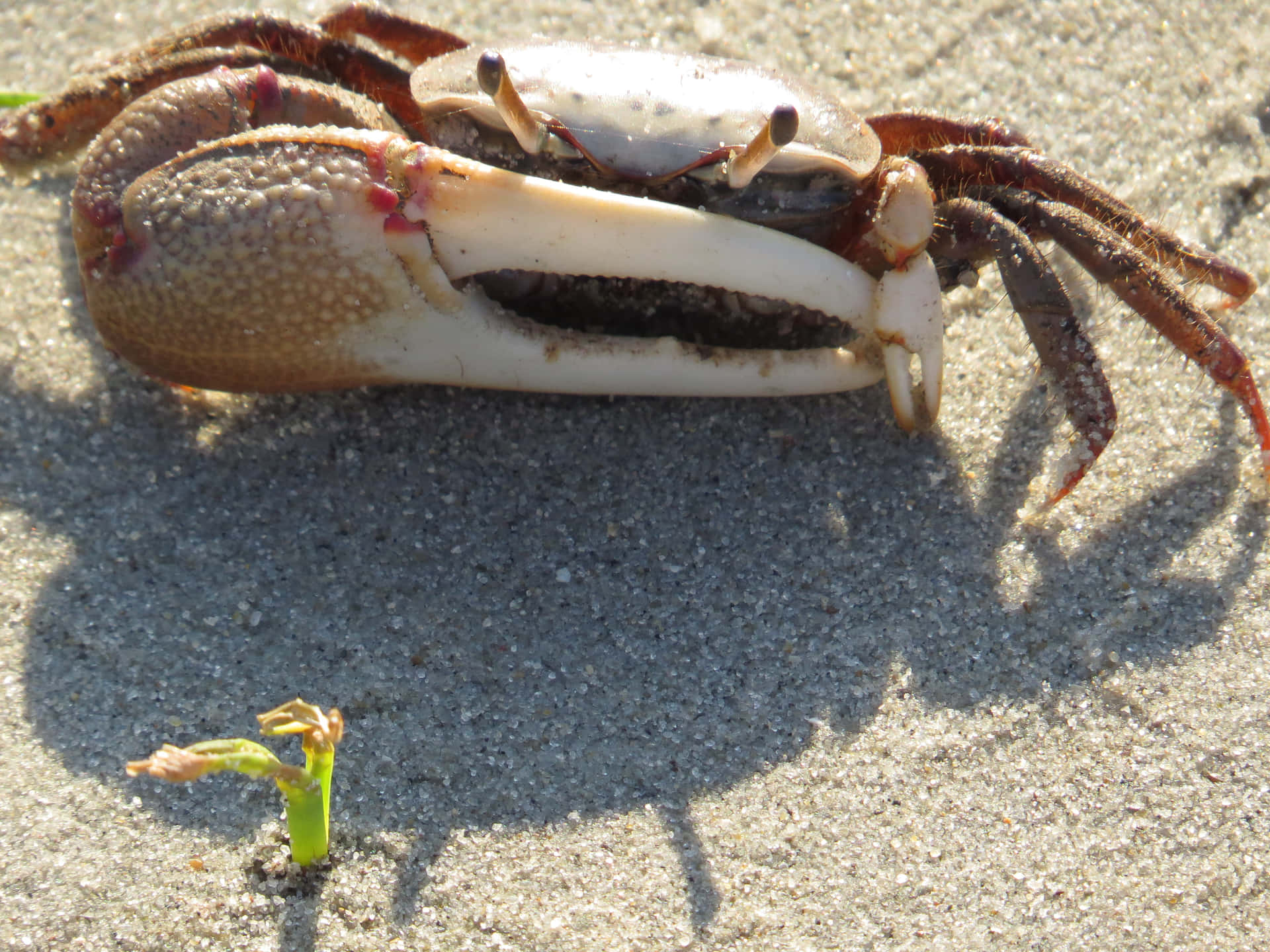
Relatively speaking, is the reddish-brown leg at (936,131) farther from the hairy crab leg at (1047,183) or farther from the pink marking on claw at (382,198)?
the pink marking on claw at (382,198)

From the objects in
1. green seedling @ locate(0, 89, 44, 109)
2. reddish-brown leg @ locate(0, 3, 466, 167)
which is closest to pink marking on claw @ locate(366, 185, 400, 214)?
reddish-brown leg @ locate(0, 3, 466, 167)

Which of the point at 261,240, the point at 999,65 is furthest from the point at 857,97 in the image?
the point at 261,240

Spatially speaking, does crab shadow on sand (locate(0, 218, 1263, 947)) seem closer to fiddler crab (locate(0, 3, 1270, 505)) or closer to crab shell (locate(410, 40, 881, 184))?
fiddler crab (locate(0, 3, 1270, 505))

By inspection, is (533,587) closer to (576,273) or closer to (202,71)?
(576,273)

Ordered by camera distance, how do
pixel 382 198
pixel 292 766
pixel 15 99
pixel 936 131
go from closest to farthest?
pixel 292 766 → pixel 382 198 → pixel 936 131 → pixel 15 99

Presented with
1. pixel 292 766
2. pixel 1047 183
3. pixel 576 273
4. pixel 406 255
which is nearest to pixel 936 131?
pixel 1047 183

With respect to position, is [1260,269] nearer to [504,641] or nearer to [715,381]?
[715,381]
